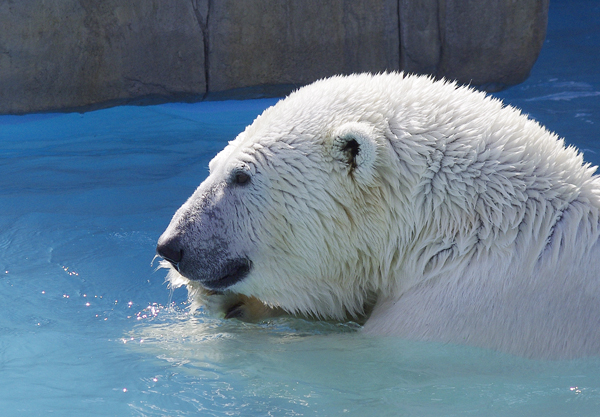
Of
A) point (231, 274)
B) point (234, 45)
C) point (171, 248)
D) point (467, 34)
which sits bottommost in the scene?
point (231, 274)

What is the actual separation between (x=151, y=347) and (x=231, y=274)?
1.43ft

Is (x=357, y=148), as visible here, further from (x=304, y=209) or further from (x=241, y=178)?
(x=241, y=178)

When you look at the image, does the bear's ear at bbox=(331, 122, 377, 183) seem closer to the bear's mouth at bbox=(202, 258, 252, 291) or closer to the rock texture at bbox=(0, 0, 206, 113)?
the bear's mouth at bbox=(202, 258, 252, 291)

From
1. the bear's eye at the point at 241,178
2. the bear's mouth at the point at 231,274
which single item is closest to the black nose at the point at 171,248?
the bear's mouth at the point at 231,274

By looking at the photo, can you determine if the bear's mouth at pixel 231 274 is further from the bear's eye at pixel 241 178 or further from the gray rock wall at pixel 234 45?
the gray rock wall at pixel 234 45

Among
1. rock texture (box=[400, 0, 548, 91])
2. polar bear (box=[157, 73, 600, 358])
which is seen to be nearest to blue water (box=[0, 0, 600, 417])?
polar bear (box=[157, 73, 600, 358])

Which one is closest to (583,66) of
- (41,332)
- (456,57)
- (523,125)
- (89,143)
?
(456,57)

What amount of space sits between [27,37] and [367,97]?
15.7ft

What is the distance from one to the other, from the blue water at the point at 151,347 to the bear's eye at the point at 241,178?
2.16 feet

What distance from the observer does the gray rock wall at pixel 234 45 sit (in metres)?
6.69

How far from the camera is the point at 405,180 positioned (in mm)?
2725

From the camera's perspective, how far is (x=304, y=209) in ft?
9.27

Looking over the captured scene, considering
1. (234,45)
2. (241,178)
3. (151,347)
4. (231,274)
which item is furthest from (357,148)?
(234,45)

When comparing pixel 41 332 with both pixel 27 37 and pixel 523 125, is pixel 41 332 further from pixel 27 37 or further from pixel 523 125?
pixel 27 37
